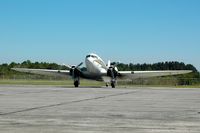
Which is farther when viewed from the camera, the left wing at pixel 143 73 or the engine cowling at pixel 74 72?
the left wing at pixel 143 73

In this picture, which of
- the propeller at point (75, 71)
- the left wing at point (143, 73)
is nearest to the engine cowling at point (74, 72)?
the propeller at point (75, 71)

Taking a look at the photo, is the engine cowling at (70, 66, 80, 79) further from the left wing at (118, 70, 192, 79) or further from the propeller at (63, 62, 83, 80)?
the left wing at (118, 70, 192, 79)

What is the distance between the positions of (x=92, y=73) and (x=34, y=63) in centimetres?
12499

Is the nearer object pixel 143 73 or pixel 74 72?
pixel 74 72

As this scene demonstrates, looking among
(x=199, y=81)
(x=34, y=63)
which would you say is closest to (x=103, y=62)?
(x=199, y=81)

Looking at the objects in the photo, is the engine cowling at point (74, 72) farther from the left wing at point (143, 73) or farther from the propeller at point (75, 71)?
the left wing at point (143, 73)

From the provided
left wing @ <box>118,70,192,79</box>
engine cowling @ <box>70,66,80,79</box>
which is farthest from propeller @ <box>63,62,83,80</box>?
left wing @ <box>118,70,192,79</box>

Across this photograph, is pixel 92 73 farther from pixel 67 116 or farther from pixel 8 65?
pixel 8 65

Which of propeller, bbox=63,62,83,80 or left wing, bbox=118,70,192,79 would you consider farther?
left wing, bbox=118,70,192,79

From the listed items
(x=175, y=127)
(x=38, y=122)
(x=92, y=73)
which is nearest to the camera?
(x=175, y=127)

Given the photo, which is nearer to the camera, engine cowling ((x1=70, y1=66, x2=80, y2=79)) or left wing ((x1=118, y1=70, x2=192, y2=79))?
engine cowling ((x1=70, y1=66, x2=80, y2=79))

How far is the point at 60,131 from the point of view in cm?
1063

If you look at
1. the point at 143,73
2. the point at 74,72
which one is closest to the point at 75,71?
the point at 74,72

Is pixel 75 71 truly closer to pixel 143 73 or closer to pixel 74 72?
pixel 74 72
